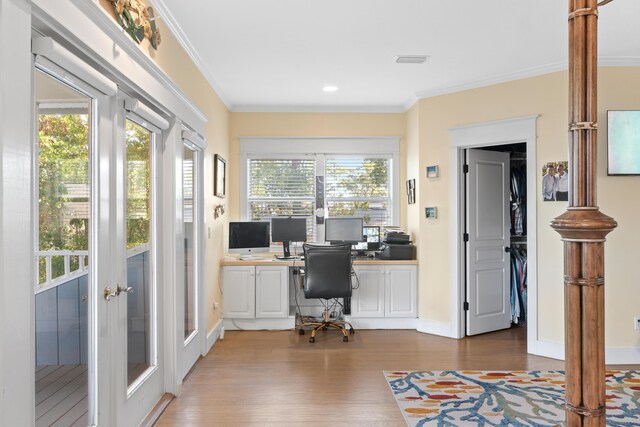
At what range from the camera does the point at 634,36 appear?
344 centimetres

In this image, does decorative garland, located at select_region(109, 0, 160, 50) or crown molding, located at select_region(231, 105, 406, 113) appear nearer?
decorative garland, located at select_region(109, 0, 160, 50)

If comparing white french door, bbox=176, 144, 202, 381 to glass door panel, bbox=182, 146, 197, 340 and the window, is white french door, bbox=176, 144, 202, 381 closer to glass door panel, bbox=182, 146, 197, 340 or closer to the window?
glass door panel, bbox=182, 146, 197, 340

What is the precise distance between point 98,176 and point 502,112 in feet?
12.5

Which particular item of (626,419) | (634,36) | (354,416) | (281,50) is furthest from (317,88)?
(626,419)

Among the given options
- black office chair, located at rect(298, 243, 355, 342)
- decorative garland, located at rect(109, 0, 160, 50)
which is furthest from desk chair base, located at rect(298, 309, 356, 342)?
decorative garland, located at rect(109, 0, 160, 50)

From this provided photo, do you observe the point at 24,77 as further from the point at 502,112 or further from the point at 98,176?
the point at 502,112

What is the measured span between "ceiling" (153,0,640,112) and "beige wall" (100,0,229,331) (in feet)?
0.42

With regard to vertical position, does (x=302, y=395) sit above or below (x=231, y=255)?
below

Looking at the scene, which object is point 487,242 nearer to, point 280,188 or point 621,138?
point 621,138

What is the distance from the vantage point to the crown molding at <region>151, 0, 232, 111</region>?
281 cm

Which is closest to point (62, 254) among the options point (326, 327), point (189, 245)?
point (189, 245)

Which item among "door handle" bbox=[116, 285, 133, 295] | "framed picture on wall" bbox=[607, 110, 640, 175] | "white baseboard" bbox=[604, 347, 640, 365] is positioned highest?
"framed picture on wall" bbox=[607, 110, 640, 175]

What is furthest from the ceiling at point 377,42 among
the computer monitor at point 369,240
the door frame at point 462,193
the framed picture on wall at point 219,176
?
the computer monitor at point 369,240

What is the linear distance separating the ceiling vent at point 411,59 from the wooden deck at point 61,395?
331 centimetres
